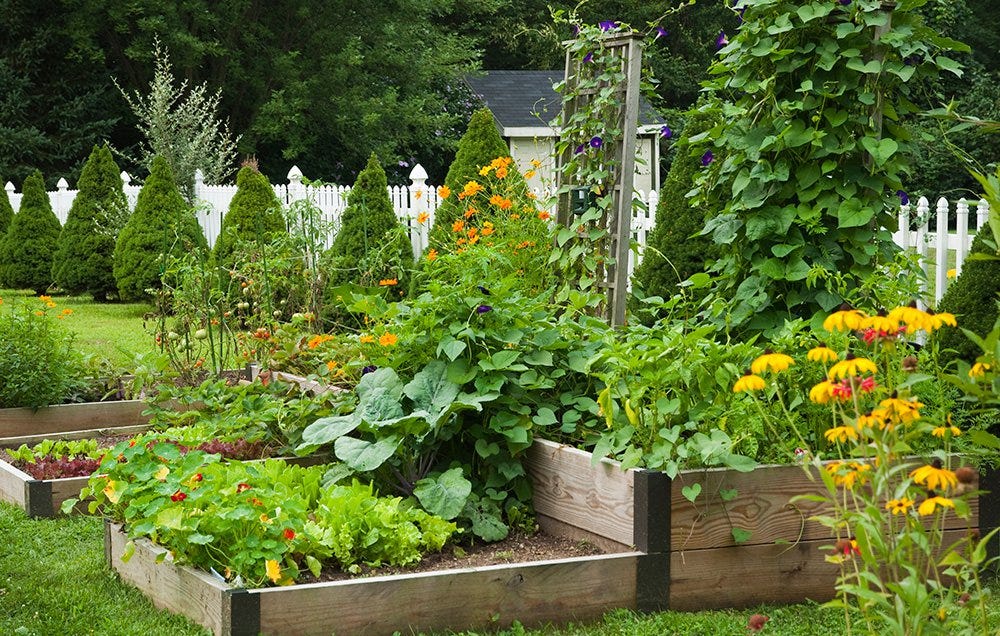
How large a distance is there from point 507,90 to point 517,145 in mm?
2585

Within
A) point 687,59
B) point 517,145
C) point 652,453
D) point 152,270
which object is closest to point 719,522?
point 652,453

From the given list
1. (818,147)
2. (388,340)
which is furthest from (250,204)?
(818,147)

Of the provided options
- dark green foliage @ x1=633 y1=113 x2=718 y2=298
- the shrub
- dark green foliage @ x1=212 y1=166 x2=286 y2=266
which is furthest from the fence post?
the shrub

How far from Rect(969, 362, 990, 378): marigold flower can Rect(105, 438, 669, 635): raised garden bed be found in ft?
4.18

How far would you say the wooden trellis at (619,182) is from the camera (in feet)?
18.0

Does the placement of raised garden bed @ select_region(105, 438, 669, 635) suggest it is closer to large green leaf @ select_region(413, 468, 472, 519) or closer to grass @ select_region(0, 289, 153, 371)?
large green leaf @ select_region(413, 468, 472, 519)

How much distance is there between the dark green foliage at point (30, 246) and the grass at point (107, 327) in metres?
0.29

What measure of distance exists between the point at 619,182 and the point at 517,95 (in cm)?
2157

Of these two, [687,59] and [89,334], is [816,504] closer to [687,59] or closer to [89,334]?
[89,334]

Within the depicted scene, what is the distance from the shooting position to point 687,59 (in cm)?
3112

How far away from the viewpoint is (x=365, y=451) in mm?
3938

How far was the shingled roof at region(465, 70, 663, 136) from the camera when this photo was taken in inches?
982

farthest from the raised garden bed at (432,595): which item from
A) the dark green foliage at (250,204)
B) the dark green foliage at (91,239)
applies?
the dark green foliage at (91,239)

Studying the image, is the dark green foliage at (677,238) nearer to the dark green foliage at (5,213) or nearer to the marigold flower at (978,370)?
the marigold flower at (978,370)
